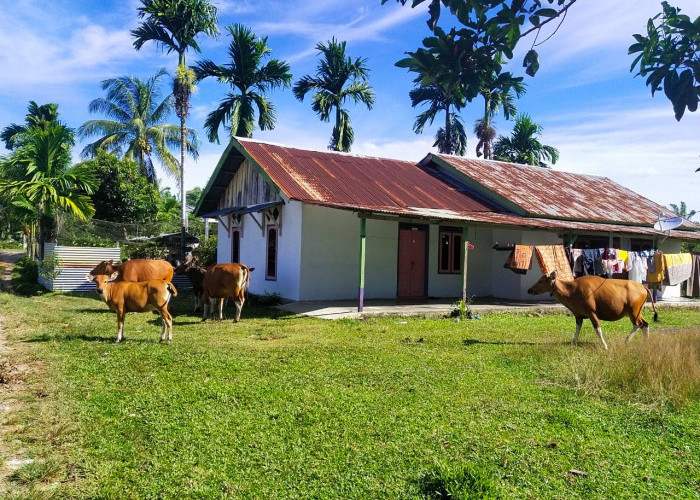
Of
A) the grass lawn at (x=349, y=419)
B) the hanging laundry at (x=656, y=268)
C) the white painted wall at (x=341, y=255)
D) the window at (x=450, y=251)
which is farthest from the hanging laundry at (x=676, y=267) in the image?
the grass lawn at (x=349, y=419)

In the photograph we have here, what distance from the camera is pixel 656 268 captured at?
15.7 m

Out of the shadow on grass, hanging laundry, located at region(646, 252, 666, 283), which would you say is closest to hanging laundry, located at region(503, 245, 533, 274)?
the shadow on grass

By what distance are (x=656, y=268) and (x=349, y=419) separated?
1406 cm

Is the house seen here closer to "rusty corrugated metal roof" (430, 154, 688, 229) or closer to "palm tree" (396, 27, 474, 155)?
"rusty corrugated metal roof" (430, 154, 688, 229)

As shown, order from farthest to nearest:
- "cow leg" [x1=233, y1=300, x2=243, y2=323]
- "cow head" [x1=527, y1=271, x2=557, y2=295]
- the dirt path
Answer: "cow leg" [x1=233, y1=300, x2=243, y2=323] → "cow head" [x1=527, y1=271, x2=557, y2=295] → the dirt path

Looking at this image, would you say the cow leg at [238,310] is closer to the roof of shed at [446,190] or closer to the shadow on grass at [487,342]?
the roof of shed at [446,190]

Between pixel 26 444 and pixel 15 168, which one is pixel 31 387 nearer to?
pixel 26 444

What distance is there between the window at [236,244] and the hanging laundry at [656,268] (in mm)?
13067

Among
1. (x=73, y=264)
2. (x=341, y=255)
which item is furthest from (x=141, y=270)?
(x=73, y=264)

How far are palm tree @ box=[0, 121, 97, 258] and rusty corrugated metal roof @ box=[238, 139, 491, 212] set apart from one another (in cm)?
592

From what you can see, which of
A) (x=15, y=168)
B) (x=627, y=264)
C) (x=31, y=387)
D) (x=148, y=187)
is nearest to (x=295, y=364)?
(x=31, y=387)

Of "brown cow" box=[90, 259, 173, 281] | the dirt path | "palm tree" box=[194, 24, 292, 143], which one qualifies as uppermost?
"palm tree" box=[194, 24, 292, 143]

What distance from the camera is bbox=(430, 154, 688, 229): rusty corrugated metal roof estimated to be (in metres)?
18.5

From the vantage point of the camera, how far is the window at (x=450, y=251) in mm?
17250
